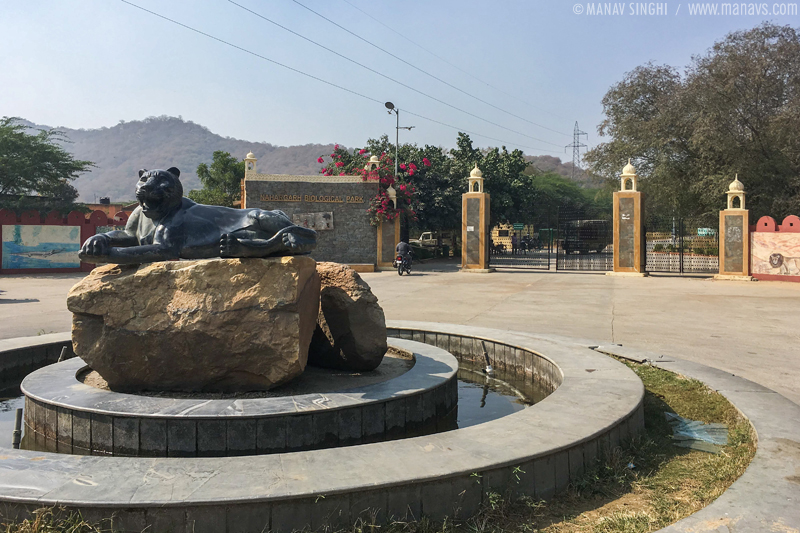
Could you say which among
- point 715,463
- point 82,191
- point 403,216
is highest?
point 82,191

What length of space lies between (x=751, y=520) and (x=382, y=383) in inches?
103

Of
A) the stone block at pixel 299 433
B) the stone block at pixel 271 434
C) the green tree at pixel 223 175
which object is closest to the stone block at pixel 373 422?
the stone block at pixel 299 433

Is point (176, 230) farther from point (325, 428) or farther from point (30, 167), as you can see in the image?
point (30, 167)

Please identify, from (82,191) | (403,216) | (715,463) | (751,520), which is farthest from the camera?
(82,191)

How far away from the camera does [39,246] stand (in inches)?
828

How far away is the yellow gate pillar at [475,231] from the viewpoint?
22062 millimetres

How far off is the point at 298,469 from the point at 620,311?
30.3ft

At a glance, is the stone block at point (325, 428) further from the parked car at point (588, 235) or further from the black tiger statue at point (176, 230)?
the parked car at point (588, 235)

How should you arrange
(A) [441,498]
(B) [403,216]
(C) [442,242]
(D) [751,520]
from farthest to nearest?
(C) [442,242]
(B) [403,216]
(A) [441,498]
(D) [751,520]

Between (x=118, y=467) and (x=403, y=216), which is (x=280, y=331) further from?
(x=403, y=216)

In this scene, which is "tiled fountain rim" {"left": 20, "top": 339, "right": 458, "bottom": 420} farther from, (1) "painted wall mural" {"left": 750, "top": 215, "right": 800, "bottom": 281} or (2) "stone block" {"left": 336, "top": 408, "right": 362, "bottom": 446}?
(1) "painted wall mural" {"left": 750, "top": 215, "right": 800, "bottom": 281}

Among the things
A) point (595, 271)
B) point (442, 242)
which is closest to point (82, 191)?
point (442, 242)

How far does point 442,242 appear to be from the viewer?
32.7 metres

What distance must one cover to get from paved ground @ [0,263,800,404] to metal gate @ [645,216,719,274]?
2.91 meters
